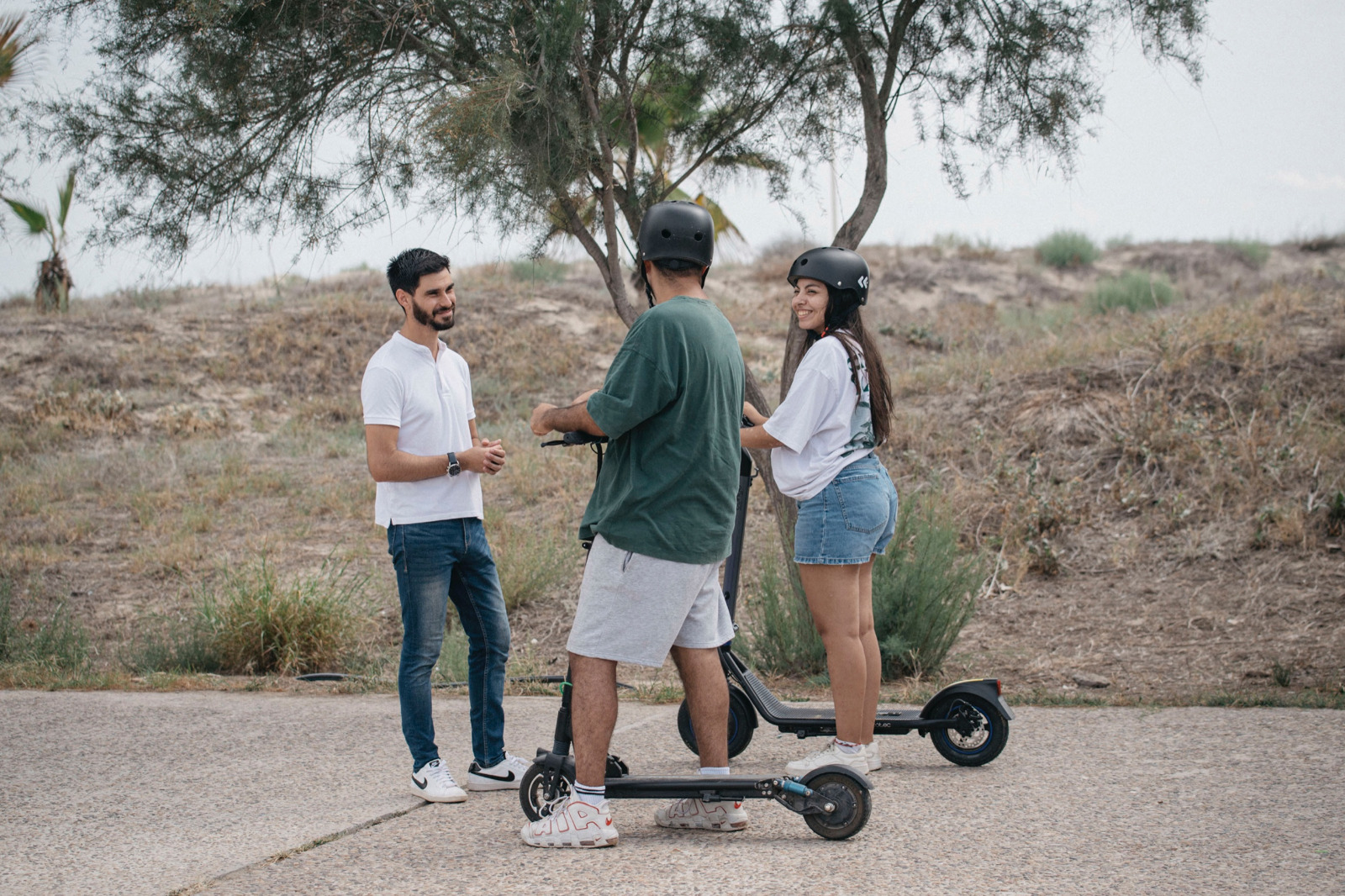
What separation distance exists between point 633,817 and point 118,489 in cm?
1213

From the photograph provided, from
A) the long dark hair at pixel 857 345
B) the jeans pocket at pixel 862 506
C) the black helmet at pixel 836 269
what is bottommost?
the jeans pocket at pixel 862 506

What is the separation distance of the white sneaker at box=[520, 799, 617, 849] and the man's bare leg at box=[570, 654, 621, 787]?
96 millimetres

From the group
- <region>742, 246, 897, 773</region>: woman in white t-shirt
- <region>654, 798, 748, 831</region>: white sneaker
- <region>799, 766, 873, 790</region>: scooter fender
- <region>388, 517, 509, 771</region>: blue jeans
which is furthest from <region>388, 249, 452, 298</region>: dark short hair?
<region>799, 766, 873, 790</region>: scooter fender

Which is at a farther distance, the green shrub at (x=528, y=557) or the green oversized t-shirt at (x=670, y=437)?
the green shrub at (x=528, y=557)

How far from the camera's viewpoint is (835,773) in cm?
347

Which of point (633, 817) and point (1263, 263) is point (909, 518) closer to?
point (633, 817)

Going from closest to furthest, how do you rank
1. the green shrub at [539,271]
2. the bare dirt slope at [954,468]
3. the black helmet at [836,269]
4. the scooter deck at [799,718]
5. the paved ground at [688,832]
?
the paved ground at [688,832] < the black helmet at [836,269] < the scooter deck at [799,718] < the bare dirt slope at [954,468] < the green shrub at [539,271]

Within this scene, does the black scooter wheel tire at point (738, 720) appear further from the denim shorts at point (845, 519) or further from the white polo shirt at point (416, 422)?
the white polo shirt at point (416, 422)

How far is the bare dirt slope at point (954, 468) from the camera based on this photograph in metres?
8.34

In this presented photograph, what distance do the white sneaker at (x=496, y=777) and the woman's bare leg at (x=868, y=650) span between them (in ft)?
4.45

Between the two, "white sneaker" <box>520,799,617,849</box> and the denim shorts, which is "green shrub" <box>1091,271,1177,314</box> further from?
"white sneaker" <box>520,799,617,849</box>

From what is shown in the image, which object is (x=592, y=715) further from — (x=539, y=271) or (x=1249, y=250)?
(x=1249, y=250)

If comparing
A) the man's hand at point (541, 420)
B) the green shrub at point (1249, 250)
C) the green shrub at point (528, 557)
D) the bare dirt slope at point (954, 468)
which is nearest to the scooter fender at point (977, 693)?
the bare dirt slope at point (954, 468)

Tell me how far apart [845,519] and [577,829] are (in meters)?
1.46
